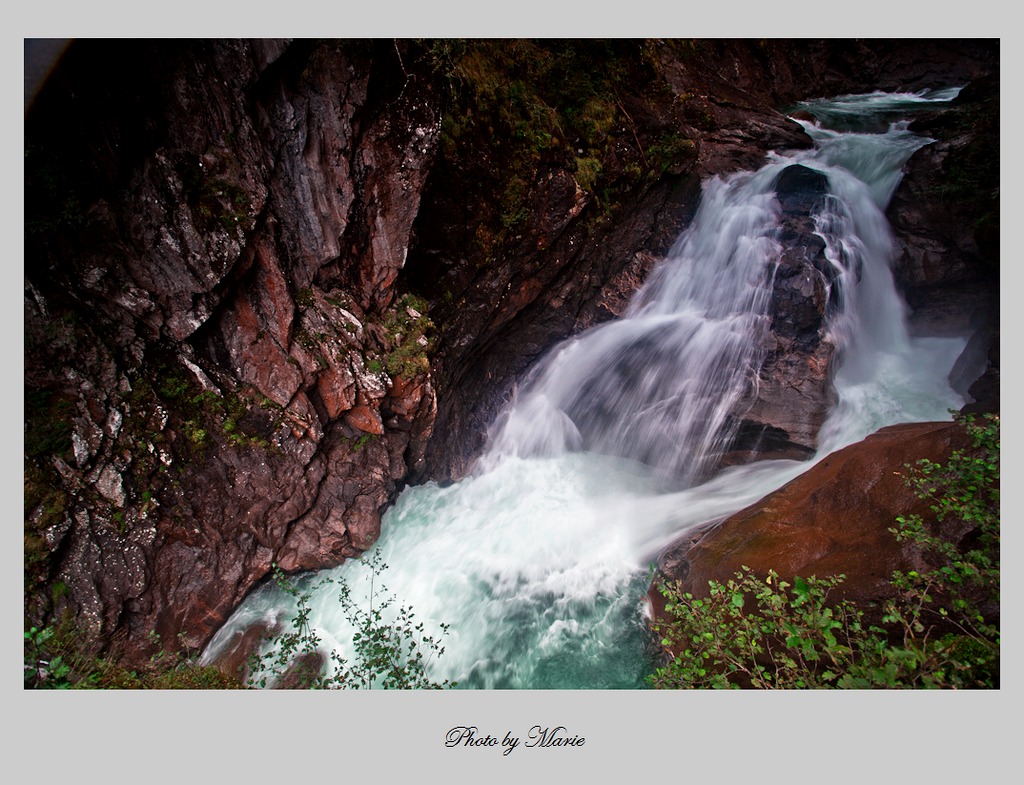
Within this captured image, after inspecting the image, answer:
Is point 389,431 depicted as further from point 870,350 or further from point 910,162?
point 910,162

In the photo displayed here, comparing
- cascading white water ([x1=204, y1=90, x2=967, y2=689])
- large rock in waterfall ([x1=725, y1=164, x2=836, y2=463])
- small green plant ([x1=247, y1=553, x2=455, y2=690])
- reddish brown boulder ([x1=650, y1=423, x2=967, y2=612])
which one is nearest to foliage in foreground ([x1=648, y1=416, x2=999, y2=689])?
reddish brown boulder ([x1=650, y1=423, x2=967, y2=612])

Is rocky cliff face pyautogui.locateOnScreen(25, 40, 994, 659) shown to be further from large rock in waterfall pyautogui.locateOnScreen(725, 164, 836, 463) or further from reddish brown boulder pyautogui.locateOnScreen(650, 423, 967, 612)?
reddish brown boulder pyautogui.locateOnScreen(650, 423, 967, 612)

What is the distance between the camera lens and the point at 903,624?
4.17 metres

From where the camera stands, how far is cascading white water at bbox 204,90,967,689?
7.10 meters

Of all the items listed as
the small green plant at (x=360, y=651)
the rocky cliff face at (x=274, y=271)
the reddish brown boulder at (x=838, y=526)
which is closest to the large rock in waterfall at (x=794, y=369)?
the rocky cliff face at (x=274, y=271)

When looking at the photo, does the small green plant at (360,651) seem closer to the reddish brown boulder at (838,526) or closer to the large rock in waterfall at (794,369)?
the reddish brown boulder at (838,526)

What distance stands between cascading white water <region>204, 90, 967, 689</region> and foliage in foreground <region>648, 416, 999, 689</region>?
2.78m

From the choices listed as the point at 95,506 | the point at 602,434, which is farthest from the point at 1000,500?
the point at 95,506

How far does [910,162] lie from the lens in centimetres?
898

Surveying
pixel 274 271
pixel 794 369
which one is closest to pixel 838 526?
pixel 794 369

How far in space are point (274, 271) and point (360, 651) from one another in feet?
17.3

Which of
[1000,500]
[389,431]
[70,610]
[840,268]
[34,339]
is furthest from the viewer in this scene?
[840,268]

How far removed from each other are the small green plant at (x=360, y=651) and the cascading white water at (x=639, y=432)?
21cm

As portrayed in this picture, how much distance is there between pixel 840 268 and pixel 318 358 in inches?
381
